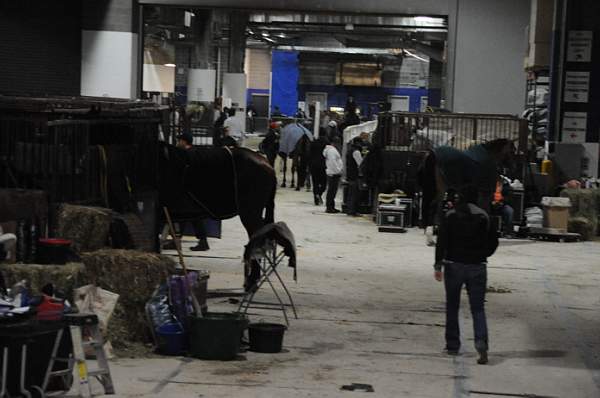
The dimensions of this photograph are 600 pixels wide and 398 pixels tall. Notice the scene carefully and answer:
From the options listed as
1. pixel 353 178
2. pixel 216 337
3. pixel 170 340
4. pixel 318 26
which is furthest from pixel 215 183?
pixel 318 26

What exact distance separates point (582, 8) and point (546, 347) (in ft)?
46.5

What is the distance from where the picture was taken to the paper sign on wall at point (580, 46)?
77.5 ft

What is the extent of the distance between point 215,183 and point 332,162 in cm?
1235

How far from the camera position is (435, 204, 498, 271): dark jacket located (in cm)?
1000

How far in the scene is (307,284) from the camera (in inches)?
578

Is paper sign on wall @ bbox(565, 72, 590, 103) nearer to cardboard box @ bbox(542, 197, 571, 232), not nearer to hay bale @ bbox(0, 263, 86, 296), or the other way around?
cardboard box @ bbox(542, 197, 571, 232)

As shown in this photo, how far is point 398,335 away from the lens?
450 inches

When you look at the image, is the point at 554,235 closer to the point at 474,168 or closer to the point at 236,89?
the point at 474,168

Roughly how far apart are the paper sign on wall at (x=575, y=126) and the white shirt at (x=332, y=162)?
5.11 metres

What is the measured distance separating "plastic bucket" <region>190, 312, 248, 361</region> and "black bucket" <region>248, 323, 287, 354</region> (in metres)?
0.38

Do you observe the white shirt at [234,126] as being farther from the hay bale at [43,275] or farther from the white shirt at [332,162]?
the hay bale at [43,275]

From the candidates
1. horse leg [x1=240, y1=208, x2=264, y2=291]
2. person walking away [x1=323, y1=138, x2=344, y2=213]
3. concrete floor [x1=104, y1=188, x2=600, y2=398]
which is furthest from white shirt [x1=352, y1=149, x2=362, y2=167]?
horse leg [x1=240, y1=208, x2=264, y2=291]

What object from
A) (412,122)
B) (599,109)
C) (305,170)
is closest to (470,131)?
(412,122)

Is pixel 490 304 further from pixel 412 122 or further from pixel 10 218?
pixel 412 122
